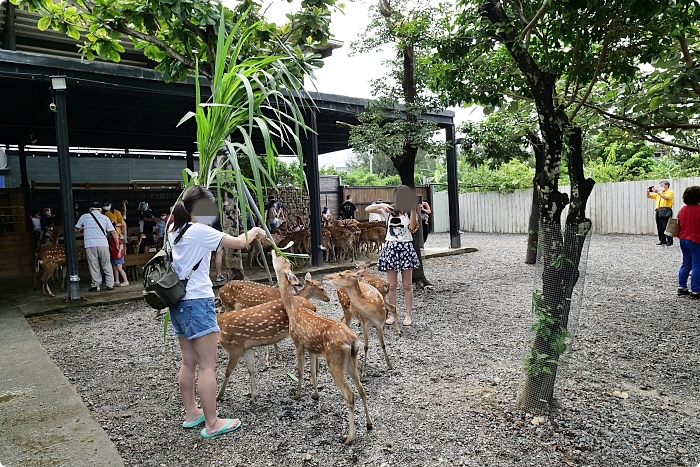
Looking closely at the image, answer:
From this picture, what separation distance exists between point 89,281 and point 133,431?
7352 mm

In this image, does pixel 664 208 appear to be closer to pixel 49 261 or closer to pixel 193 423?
pixel 193 423

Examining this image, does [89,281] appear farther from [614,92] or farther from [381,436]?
[614,92]

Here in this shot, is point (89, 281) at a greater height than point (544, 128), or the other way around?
point (544, 128)

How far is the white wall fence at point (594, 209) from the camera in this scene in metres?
15.6

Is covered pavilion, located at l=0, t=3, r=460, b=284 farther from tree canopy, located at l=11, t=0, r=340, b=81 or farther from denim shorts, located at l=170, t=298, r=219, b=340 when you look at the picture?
denim shorts, located at l=170, t=298, r=219, b=340

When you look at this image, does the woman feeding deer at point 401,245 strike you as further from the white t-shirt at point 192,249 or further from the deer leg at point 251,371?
the white t-shirt at point 192,249

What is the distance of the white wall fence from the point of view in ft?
51.3

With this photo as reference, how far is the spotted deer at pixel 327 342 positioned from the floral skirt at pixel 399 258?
195 cm

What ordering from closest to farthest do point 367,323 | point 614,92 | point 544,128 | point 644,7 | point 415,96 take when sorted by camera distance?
point 644,7
point 544,128
point 367,323
point 614,92
point 415,96

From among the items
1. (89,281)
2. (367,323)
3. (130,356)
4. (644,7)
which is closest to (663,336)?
(367,323)

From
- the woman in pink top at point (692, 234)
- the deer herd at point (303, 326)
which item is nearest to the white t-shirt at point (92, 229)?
the deer herd at point (303, 326)

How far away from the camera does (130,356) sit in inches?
194

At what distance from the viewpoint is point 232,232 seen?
23.5 ft

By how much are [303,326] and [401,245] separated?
233 centimetres
